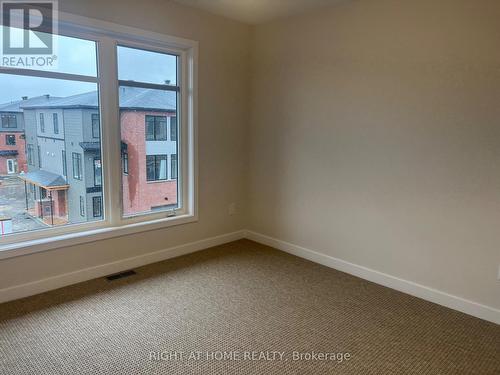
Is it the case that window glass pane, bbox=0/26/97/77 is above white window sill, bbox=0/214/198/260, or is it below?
above

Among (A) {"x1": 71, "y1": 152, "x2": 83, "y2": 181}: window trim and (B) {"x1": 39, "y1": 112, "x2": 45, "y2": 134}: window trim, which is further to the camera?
(A) {"x1": 71, "y1": 152, "x2": 83, "y2": 181}: window trim

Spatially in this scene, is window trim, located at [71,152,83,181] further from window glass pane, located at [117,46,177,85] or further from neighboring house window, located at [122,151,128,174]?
window glass pane, located at [117,46,177,85]

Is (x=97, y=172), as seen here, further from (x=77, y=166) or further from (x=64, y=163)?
(x=64, y=163)

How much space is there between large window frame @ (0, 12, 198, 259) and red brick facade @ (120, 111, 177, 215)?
0.08m

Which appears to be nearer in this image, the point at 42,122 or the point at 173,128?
the point at 42,122

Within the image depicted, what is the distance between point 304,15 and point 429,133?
167 centimetres

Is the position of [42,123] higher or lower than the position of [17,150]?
higher

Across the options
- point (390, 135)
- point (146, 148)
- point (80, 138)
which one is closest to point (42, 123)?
point (80, 138)

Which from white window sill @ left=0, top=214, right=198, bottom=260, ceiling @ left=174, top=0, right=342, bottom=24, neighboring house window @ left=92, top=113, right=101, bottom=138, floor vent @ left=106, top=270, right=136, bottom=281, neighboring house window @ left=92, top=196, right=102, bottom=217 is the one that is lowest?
floor vent @ left=106, top=270, right=136, bottom=281

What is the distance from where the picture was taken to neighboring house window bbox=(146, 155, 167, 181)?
3.47 m

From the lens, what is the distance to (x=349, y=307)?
271 centimetres

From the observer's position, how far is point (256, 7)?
333 centimetres

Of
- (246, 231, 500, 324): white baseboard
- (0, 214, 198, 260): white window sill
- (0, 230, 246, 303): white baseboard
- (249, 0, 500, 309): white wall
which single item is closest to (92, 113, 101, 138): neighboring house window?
(0, 214, 198, 260): white window sill

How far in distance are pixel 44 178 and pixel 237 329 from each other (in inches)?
76.4
